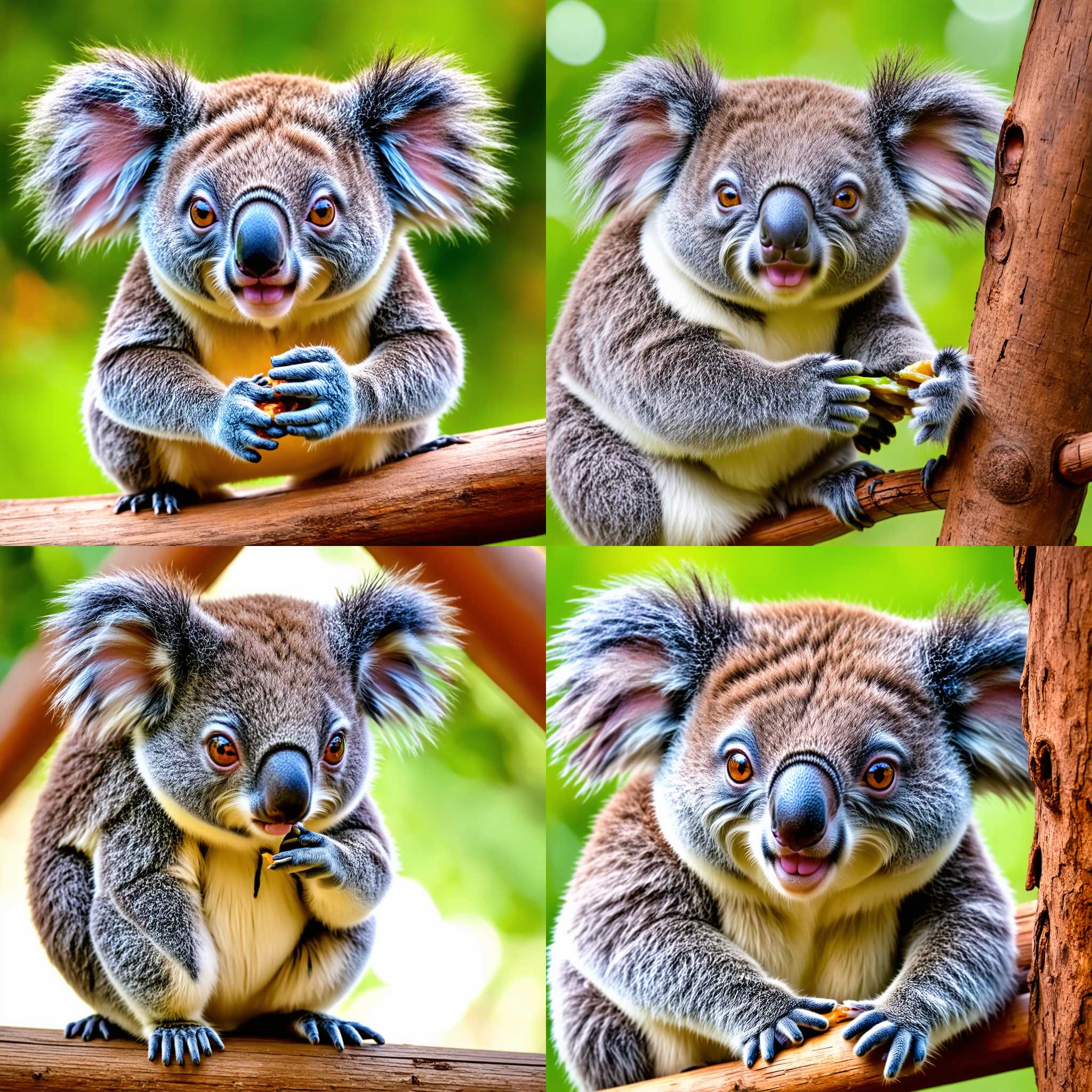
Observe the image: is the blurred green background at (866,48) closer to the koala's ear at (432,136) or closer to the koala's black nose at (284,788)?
the koala's ear at (432,136)

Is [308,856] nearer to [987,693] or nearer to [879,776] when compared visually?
[879,776]

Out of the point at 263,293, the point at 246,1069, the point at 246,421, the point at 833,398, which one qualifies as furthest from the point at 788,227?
the point at 246,1069

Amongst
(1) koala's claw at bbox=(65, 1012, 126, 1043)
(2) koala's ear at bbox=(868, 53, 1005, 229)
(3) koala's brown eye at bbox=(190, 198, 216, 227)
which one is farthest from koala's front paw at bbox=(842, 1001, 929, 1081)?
(3) koala's brown eye at bbox=(190, 198, 216, 227)

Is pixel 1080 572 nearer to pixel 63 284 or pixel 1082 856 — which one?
pixel 1082 856

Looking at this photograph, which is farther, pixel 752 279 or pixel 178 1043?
pixel 178 1043

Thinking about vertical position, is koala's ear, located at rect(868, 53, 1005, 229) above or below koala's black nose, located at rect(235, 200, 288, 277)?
above

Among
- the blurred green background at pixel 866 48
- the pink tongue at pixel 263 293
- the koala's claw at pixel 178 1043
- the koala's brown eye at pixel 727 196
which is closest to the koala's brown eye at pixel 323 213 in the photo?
the pink tongue at pixel 263 293

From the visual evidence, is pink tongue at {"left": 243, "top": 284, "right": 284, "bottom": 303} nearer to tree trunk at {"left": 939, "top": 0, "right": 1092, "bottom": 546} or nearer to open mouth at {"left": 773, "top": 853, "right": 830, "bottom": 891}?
tree trunk at {"left": 939, "top": 0, "right": 1092, "bottom": 546}
